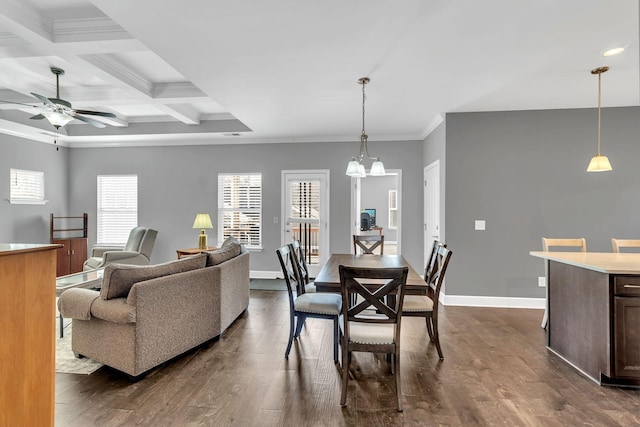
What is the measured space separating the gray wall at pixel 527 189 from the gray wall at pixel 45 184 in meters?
6.98

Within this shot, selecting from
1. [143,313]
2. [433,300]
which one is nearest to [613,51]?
[433,300]

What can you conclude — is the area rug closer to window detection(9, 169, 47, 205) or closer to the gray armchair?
the gray armchair

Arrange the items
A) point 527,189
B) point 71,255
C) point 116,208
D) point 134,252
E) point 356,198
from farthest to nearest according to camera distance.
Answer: point 116,208, point 356,198, point 71,255, point 134,252, point 527,189

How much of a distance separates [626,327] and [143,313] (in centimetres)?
354

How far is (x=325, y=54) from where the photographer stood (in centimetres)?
277

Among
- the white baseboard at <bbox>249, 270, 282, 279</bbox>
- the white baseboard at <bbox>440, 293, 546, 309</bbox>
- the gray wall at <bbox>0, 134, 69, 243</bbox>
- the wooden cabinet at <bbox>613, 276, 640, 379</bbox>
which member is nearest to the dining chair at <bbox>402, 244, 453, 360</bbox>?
the wooden cabinet at <bbox>613, 276, 640, 379</bbox>

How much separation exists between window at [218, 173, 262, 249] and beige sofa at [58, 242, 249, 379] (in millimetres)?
3109

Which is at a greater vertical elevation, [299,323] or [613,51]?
[613,51]

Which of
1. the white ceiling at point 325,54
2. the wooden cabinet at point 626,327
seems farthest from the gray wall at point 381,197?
the wooden cabinet at point 626,327

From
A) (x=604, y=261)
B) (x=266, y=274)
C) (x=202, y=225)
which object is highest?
(x=202, y=225)

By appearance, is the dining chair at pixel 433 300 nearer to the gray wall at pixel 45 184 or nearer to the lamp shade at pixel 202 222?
the lamp shade at pixel 202 222

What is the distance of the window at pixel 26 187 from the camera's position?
541 centimetres

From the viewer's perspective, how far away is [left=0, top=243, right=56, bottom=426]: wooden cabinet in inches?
55.7

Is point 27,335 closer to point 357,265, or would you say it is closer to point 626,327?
point 357,265
